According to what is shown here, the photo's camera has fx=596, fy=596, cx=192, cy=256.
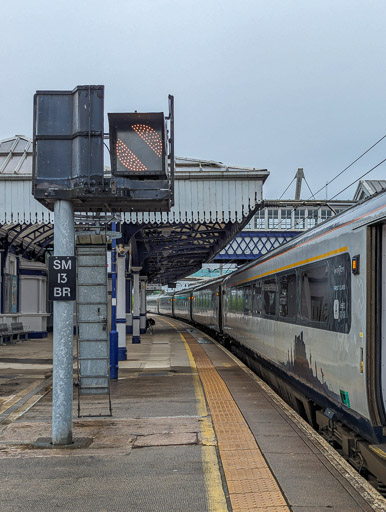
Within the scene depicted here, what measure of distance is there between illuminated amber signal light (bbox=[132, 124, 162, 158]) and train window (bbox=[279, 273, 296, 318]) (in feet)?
10.6

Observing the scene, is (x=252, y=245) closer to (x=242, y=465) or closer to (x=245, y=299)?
(x=245, y=299)

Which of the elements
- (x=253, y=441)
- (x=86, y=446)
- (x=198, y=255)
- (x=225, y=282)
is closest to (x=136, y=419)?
(x=86, y=446)

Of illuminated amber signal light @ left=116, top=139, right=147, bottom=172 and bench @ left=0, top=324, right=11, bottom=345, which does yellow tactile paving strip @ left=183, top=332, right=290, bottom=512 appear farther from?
bench @ left=0, top=324, right=11, bottom=345

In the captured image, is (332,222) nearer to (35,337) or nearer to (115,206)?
(115,206)

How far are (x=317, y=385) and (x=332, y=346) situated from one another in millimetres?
913

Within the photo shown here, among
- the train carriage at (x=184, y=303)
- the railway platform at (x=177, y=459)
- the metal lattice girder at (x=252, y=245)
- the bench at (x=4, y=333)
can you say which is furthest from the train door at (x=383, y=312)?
the train carriage at (x=184, y=303)

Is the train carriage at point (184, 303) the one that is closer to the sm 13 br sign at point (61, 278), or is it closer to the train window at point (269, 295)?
the train window at point (269, 295)

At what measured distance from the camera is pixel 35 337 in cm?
2439

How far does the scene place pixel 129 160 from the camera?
6.36 m

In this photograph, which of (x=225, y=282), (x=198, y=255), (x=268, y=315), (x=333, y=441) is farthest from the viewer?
(x=198, y=255)

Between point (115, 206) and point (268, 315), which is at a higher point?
point (115, 206)

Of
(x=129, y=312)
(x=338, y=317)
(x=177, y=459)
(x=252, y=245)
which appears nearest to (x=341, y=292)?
(x=338, y=317)

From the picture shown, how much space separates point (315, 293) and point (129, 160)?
2.73 m

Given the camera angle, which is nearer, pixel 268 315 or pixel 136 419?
pixel 136 419
